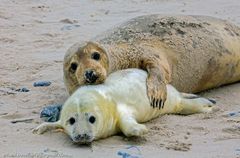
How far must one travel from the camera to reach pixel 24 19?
27.3ft

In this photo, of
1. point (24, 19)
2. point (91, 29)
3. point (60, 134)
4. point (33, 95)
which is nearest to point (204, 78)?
point (33, 95)

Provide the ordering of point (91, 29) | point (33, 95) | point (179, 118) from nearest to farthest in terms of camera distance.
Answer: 1. point (179, 118)
2. point (33, 95)
3. point (91, 29)

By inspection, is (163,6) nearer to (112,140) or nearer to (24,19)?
(24,19)

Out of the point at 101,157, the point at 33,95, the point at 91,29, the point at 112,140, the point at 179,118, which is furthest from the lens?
the point at 91,29

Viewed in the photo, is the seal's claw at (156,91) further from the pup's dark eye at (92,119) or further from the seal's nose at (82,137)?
the seal's nose at (82,137)

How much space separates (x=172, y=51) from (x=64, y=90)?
82cm

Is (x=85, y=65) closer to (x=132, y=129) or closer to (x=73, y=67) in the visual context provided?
(x=73, y=67)

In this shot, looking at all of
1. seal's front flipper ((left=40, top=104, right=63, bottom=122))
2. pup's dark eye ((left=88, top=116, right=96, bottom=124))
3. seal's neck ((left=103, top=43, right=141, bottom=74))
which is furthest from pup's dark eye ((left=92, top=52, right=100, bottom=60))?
pup's dark eye ((left=88, top=116, right=96, bottom=124))

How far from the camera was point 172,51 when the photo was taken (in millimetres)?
5344

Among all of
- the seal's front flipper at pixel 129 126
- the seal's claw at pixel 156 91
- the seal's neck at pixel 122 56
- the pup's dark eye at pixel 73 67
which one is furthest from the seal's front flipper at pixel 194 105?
the pup's dark eye at pixel 73 67

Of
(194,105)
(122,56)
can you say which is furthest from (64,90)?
(194,105)

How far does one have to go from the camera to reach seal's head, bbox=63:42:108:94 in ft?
14.8

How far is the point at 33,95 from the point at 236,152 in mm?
1847

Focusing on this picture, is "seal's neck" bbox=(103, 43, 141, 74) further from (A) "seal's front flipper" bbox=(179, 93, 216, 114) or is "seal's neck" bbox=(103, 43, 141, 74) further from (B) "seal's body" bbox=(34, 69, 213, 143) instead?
(A) "seal's front flipper" bbox=(179, 93, 216, 114)
